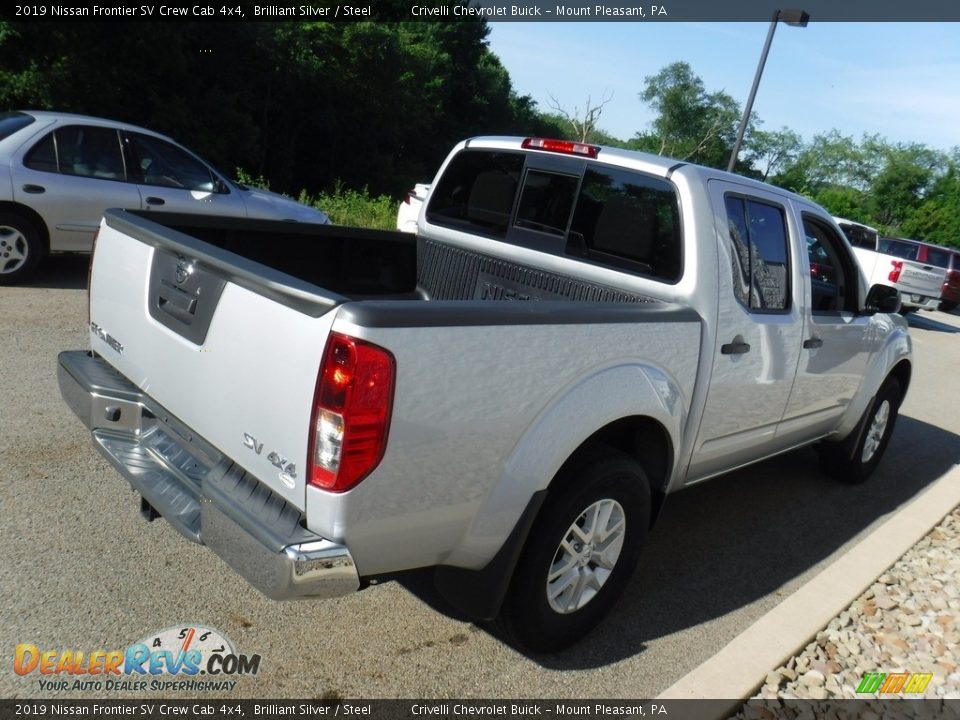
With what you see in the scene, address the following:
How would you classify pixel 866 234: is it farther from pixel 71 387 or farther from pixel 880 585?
pixel 71 387

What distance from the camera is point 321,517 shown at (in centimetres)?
241

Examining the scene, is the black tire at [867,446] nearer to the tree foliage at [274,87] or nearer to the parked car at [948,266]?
the parked car at [948,266]

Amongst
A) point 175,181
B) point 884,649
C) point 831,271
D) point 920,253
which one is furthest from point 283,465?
point 920,253

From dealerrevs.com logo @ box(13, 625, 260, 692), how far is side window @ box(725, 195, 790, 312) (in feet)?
8.69

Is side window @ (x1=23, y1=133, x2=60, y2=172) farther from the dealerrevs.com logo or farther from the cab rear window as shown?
the dealerrevs.com logo

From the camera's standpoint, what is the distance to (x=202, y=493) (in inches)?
104

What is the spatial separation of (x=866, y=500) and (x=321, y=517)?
4.48 m

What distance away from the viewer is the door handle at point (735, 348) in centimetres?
364

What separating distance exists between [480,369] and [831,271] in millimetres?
3141

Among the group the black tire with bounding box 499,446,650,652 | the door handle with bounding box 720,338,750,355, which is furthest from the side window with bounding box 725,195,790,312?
the black tire with bounding box 499,446,650,652

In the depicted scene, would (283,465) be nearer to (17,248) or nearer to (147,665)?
(147,665)

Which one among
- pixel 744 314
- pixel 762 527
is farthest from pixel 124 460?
pixel 762 527

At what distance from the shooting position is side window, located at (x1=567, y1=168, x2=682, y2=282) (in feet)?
11.9

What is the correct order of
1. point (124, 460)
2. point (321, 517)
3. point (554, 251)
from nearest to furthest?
point (321, 517) → point (124, 460) → point (554, 251)
